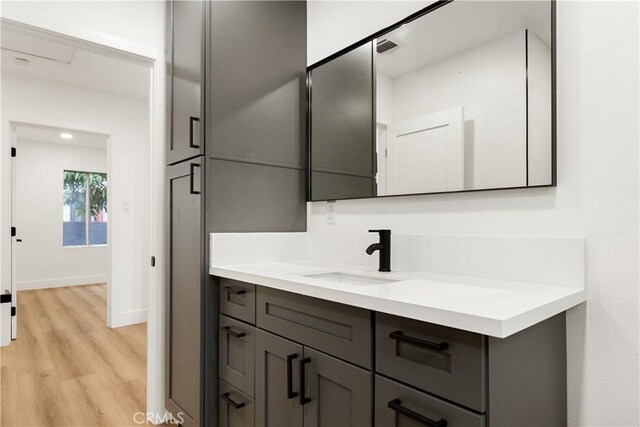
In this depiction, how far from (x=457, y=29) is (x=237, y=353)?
5.24 ft

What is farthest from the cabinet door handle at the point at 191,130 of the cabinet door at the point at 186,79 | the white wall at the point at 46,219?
the white wall at the point at 46,219

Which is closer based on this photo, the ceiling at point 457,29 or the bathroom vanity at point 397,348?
the bathroom vanity at point 397,348

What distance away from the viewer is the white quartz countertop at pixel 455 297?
2.62 ft

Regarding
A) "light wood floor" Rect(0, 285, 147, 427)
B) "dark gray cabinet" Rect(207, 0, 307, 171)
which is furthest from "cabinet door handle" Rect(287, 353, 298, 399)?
"light wood floor" Rect(0, 285, 147, 427)

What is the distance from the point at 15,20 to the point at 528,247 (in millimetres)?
2367

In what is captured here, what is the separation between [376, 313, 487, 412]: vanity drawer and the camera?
2.65 feet

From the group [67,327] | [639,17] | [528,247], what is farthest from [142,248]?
[639,17]

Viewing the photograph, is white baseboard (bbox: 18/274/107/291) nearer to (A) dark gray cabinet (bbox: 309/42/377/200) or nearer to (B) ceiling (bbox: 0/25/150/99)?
(B) ceiling (bbox: 0/25/150/99)

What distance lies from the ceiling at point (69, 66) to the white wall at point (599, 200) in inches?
121

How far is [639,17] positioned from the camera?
107 cm

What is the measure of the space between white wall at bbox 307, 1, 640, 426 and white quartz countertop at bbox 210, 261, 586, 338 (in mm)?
119

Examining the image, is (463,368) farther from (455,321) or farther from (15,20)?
(15,20)

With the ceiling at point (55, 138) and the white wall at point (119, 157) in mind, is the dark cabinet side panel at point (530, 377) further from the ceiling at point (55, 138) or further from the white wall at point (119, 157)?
the ceiling at point (55, 138)

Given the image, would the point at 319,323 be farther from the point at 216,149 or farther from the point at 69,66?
the point at 69,66
